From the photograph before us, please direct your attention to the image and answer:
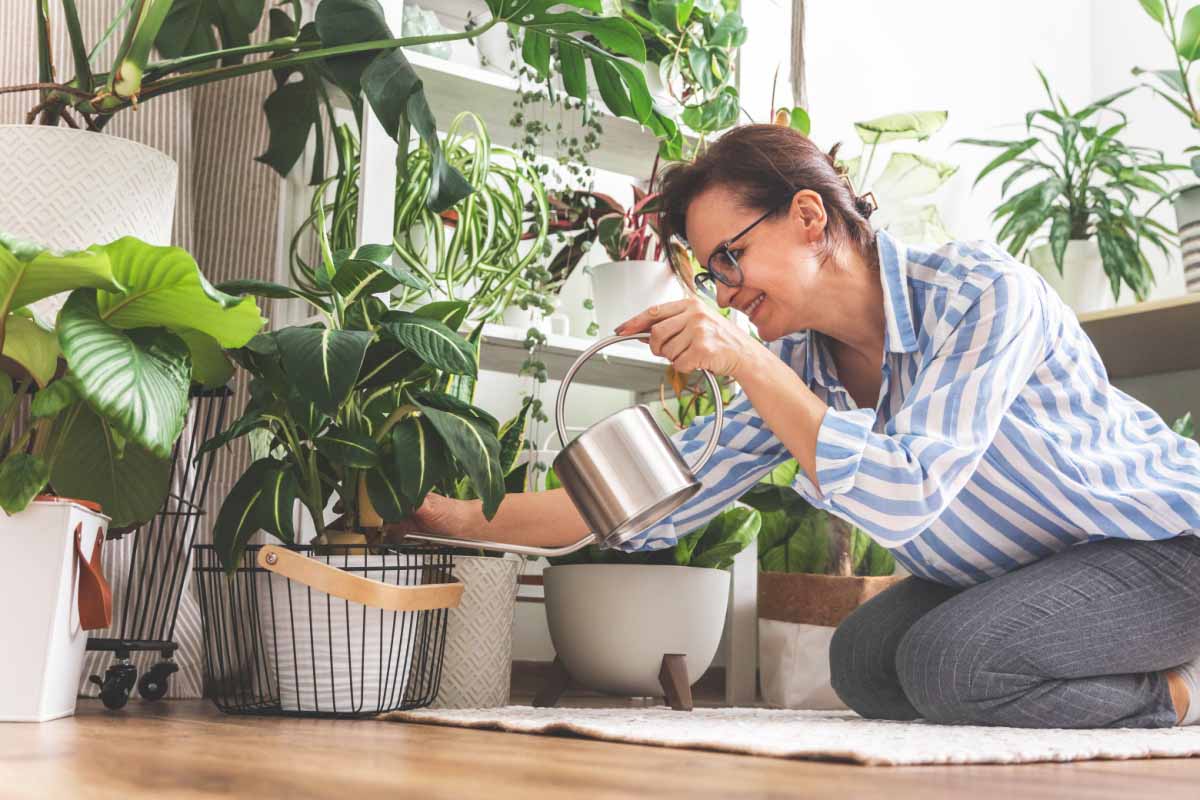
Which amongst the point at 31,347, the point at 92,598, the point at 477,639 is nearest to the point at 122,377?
the point at 31,347

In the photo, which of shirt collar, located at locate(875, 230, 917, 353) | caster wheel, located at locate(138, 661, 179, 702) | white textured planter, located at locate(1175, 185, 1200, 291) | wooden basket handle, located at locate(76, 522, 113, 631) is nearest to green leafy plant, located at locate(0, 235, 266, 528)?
wooden basket handle, located at locate(76, 522, 113, 631)

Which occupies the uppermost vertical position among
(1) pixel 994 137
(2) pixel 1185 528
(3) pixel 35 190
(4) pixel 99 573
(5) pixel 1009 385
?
(1) pixel 994 137

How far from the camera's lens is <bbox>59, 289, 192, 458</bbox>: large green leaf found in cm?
100

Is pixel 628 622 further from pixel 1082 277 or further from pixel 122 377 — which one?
pixel 1082 277

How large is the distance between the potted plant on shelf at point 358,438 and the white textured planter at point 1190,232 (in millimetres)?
1707

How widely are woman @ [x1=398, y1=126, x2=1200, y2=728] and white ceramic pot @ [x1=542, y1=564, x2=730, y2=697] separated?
0.11m

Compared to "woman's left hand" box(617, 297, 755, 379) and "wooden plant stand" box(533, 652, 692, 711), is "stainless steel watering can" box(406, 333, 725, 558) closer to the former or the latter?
"woman's left hand" box(617, 297, 755, 379)

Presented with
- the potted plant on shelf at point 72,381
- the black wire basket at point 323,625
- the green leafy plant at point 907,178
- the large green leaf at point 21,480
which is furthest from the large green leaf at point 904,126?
the large green leaf at point 21,480

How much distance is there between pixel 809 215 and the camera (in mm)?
1521

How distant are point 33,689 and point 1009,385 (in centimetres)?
106

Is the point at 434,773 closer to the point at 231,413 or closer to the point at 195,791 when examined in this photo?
the point at 195,791

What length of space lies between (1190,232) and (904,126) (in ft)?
2.08

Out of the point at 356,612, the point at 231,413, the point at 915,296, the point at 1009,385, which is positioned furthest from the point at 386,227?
the point at 1009,385

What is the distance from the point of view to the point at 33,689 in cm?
109
